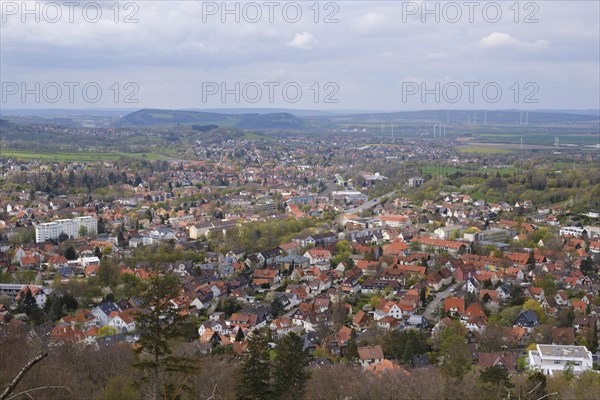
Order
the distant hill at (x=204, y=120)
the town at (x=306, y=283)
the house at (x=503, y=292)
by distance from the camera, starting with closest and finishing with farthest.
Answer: the town at (x=306, y=283), the house at (x=503, y=292), the distant hill at (x=204, y=120)

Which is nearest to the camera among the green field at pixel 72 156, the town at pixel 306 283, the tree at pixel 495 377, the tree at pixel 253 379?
the tree at pixel 253 379

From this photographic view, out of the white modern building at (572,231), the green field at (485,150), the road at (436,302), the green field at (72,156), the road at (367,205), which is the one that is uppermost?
the green field at (485,150)

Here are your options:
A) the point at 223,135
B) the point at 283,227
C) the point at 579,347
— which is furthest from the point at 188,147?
the point at 579,347

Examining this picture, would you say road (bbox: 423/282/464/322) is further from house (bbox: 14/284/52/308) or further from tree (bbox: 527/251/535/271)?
house (bbox: 14/284/52/308)

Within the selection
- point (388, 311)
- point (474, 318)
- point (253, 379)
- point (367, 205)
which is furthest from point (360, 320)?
point (367, 205)

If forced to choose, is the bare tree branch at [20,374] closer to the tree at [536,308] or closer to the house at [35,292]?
the tree at [536,308]

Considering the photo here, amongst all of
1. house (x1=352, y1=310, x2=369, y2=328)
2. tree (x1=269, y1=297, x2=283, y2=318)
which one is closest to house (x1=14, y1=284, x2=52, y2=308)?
tree (x1=269, y1=297, x2=283, y2=318)

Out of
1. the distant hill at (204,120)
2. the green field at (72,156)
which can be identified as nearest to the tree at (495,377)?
the green field at (72,156)
